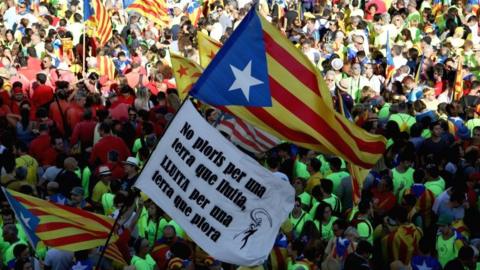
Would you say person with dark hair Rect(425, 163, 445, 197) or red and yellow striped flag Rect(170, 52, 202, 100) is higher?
red and yellow striped flag Rect(170, 52, 202, 100)

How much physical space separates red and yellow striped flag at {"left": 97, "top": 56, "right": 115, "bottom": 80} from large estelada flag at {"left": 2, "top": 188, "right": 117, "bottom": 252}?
13.2m

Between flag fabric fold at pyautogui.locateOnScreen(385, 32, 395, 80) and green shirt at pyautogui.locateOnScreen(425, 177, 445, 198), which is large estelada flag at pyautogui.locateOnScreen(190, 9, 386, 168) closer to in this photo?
green shirt at pyautogui.locateOnScreen(425, 177, 445, 198)

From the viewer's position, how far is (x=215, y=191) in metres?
13.7

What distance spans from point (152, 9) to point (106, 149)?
29.6 ft

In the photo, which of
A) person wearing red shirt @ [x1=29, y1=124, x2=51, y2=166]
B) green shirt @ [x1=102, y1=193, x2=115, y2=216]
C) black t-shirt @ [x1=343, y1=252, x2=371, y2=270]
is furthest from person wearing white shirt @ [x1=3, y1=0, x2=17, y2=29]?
black t-shirt @ [x1=343, y1=252, x2=371, y2=270]

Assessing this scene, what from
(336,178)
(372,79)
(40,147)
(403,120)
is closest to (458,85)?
(372,79)

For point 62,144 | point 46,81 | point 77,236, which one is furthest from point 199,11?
point 77,236

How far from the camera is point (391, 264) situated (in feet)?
61.3

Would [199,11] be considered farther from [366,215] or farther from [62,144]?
[366,215]

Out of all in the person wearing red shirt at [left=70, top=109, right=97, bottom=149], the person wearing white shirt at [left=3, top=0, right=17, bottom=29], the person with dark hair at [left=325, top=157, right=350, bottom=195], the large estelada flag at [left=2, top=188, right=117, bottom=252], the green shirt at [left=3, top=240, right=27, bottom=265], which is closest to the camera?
the large estelada flag at [left=2, top=188, right=117, bottom=252]

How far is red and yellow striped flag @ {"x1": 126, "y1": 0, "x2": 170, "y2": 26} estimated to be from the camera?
30.8 meters

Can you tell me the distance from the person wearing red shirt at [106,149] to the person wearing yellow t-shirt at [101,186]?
3.53ft

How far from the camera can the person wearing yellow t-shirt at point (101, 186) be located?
2066 centimetres

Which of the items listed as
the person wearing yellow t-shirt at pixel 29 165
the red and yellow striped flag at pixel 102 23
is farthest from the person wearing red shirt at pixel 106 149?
the red and yellow striped flag at pixel 102 23
